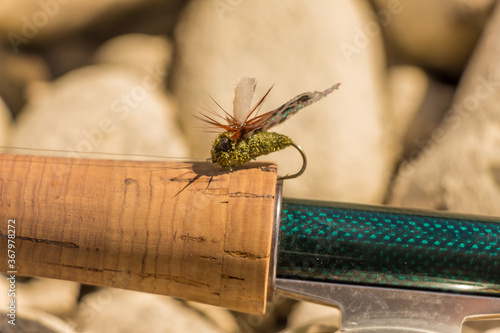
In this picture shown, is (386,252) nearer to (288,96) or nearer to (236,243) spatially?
Answer: (236,243)

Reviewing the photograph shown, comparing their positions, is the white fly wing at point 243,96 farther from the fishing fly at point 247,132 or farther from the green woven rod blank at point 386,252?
the green woven rod blank at point 386,252

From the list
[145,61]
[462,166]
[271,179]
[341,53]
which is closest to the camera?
[271,179]

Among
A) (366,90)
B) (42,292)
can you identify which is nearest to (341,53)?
(366,90)

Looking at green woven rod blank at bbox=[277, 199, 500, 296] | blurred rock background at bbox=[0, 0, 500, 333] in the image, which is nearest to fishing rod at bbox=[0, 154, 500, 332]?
green woven rod blank at bbox=[277, 199, 500, 296]

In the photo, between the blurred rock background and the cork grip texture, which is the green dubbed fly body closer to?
the cork grip texture

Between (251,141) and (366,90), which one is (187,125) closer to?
(366,90)
